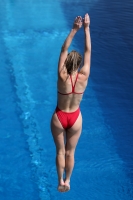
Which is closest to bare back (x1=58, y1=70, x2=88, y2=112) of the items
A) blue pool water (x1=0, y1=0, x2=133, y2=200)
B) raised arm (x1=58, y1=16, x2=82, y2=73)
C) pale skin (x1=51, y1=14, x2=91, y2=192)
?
pale skin (x1=51, y1=14, x2=91, y2=192)

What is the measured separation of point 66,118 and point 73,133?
0.85 ft

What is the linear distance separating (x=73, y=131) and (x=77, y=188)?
2556mm

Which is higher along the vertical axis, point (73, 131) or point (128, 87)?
point (73, 131)

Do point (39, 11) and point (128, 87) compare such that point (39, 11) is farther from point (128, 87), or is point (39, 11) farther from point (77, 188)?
point (77, 188)

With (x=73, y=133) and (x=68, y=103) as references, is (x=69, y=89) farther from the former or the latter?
Result: (x=73, y=133)

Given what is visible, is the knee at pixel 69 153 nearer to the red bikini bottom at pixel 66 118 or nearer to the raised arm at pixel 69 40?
the red bikini bottom at pixel 66 118

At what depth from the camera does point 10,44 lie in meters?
11.6

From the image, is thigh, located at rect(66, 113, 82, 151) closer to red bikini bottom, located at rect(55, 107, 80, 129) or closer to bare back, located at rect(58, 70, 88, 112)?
red bikini bottom, located at rect(55, 107, 80, 129)

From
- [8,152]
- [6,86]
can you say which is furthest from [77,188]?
[6,86]

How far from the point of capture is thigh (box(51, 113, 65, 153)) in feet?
15.4

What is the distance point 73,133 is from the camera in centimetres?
481

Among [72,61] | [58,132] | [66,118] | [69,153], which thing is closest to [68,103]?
[66,118]

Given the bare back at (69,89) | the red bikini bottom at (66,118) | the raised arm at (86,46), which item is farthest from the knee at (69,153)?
the raised arm at (86,46)

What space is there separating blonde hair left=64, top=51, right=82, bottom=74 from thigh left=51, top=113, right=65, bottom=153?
0.68m
